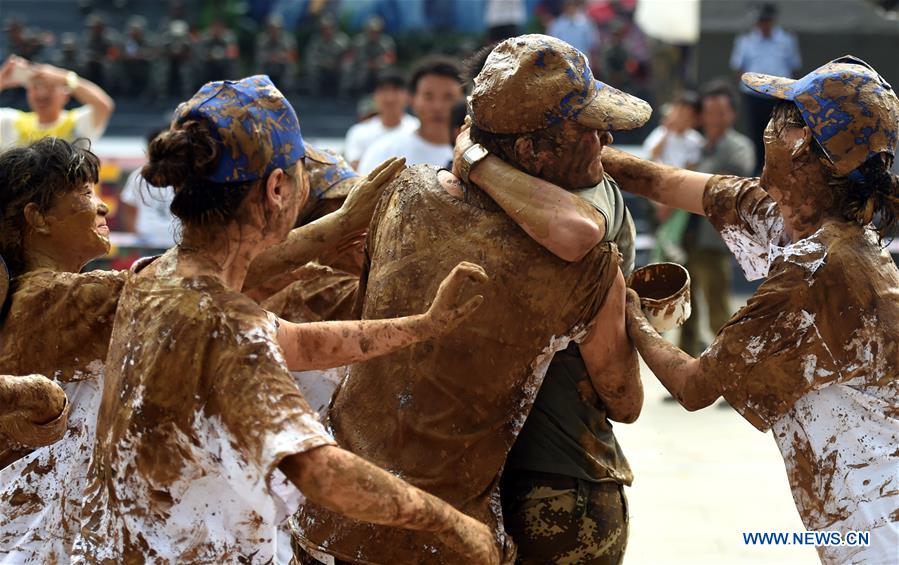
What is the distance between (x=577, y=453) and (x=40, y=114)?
19.7 feet

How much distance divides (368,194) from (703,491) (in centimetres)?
360

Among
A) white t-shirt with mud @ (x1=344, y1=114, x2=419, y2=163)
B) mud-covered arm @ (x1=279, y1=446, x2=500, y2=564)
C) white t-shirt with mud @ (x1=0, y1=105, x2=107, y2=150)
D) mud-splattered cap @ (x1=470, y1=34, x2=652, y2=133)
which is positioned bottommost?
white t-shirt with mud @ (x1=344, y1=114, x2=419, y2=163)

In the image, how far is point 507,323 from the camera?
281cm

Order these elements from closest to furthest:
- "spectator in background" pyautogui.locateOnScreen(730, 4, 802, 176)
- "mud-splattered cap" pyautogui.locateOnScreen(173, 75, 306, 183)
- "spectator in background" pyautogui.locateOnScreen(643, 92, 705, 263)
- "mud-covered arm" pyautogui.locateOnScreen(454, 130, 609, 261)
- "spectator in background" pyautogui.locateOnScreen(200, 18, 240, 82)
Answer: "mud-splattered cap" pyautogui.locateOnScreen(173, 75, 306, 183) → "mud-covered arm" pyautogui.locateOnScreen(454, 130, 609, 261) → "spectator in background" pyautogui.locateOnScreen(643, 92, 705, 263) → "spectator in background" pyautogui.locateOnScreen(730, 4, 802, 176) → "spectator in background" pyautogui.locateOnScreen(200, 18, 240, 82)

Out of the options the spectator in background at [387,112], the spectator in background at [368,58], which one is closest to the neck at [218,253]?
the spectator in background at [387,112]

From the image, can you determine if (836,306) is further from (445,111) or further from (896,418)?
(445,111)

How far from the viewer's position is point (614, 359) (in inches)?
116

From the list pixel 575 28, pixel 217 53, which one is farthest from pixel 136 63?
pixel 575 28

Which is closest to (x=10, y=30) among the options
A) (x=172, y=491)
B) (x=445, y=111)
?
(x=445, y=111)

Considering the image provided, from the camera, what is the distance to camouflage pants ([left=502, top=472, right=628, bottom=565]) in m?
3.01


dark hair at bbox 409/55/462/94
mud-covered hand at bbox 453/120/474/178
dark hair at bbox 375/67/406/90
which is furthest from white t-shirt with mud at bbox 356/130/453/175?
mud-covered hand at bbox 453/120/474/178

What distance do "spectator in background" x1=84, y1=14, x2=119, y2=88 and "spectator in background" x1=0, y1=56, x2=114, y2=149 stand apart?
29.6ft

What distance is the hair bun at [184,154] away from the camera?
2.41 m

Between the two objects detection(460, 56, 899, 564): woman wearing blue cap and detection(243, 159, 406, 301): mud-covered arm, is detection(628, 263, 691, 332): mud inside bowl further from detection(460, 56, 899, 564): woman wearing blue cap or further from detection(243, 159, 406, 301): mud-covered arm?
detection(243, 159, 406, 301): mud-covered arm
